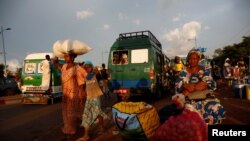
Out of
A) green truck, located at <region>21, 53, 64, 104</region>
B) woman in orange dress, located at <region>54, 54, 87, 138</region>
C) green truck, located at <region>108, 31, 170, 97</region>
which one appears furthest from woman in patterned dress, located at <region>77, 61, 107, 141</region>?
green truck, located at <region>21, 53, 64, 104</region>

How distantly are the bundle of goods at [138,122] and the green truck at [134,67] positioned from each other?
7.91 metres

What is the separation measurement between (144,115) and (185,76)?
0.98 meters

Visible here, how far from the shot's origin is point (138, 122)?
5242mm

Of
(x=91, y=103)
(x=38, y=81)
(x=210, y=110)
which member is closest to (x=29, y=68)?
(x=38, y=81)

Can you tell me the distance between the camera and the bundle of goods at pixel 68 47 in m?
6.79

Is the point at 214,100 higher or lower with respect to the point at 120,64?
lower

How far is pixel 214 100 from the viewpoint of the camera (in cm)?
478

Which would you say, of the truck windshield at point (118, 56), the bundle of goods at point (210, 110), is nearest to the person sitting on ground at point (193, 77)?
the bundle of goods at point (210, 110)

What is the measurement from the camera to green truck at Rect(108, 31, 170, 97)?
1362cm

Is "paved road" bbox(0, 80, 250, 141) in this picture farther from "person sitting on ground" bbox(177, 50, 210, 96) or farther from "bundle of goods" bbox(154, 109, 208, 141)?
"bundle of goods" bbox(154, 109, 208, 141)

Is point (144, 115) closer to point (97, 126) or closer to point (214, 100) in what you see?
point (214, 100)

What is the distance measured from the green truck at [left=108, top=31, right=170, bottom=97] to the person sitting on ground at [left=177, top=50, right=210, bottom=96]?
834 cm

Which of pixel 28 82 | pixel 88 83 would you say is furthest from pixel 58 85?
pixel 88 83

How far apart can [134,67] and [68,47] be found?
7.30 meters
